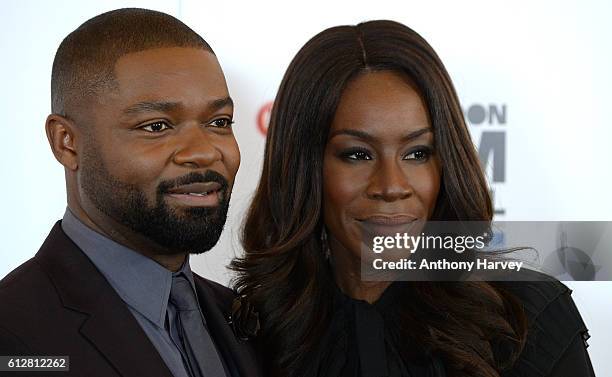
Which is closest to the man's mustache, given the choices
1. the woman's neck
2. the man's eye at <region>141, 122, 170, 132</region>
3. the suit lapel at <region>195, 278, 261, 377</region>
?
the man's eye at <region>141, 122, 170, 132</region>

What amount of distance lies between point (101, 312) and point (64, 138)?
0.37m

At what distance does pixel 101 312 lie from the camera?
1.64 m

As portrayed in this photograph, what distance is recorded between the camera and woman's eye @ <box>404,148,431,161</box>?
6.54ft

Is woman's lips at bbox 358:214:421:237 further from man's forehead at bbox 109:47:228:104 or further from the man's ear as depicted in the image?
the man's ear

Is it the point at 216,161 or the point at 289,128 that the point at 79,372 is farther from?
the point at 289,128

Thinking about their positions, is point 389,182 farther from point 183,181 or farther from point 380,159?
point 183,181

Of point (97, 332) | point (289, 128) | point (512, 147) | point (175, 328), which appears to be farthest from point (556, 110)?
point (97, 332)

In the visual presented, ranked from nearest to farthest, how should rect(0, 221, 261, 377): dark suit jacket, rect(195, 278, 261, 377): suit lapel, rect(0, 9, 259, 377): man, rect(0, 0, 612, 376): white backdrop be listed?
rect(0, 221, 261, 377): dark suit jacket, rect(0, 9, 259, 377): man, rect(195, 278, 261, 377): suit lapel, rect(0, 0, 612, 376): white backdrop

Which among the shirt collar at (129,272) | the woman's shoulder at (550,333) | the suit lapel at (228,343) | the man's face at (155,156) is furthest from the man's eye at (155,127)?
the woman's shoulder at (550,333)

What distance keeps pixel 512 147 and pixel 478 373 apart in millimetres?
1012

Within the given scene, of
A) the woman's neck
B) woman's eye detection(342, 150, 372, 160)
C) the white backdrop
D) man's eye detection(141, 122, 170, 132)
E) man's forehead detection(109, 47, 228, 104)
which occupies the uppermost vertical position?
the white backdrop

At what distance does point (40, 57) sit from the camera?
296 cm

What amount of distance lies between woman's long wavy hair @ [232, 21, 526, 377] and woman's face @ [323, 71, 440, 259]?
0.03m

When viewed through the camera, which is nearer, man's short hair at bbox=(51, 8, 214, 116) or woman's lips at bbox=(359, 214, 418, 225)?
man's short hair at bbox=(51, 8, 214, 116)
